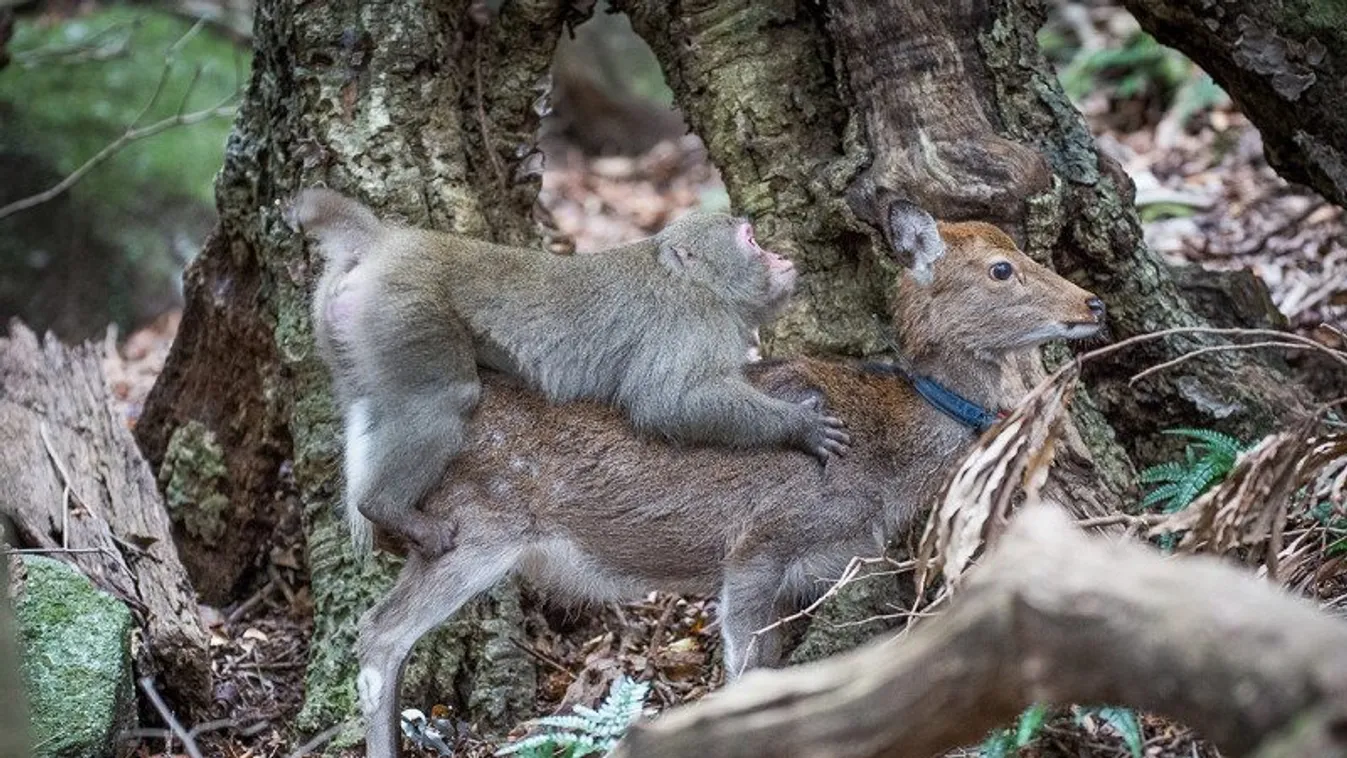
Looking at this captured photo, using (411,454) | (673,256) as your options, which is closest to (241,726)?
(411,454)

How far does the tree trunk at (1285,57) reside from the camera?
24.2ft

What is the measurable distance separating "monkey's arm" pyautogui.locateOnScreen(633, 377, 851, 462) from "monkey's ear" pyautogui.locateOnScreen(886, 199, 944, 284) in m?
0.73

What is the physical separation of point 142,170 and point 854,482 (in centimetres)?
859

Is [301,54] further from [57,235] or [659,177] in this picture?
[659,177]

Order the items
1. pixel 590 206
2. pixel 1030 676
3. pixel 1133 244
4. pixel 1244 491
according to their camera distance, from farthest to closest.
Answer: pixel 590 206 < pixel 1133 244 < pixel 1244 491 < pixel 1030 676

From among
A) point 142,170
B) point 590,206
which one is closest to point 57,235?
point 142,170

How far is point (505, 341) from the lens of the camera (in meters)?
6.59

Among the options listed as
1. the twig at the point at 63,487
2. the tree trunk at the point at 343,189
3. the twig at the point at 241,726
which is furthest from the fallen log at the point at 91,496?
the tree trunk at the point at 343,189

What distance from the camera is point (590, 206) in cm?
1479

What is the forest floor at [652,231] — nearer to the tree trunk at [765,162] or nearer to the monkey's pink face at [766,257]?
the tree trunk at [765,162]

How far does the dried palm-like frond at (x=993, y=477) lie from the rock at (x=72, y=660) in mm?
3356

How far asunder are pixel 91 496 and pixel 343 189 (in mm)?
1983

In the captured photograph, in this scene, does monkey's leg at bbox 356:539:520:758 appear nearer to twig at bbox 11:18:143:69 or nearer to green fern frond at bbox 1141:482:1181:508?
green fern frond at bbox 1141:482:1181:508

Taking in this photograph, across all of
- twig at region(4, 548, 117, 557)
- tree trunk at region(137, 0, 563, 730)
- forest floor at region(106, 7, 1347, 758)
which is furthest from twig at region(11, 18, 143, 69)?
twig at region(4, 548, 117, 557)
